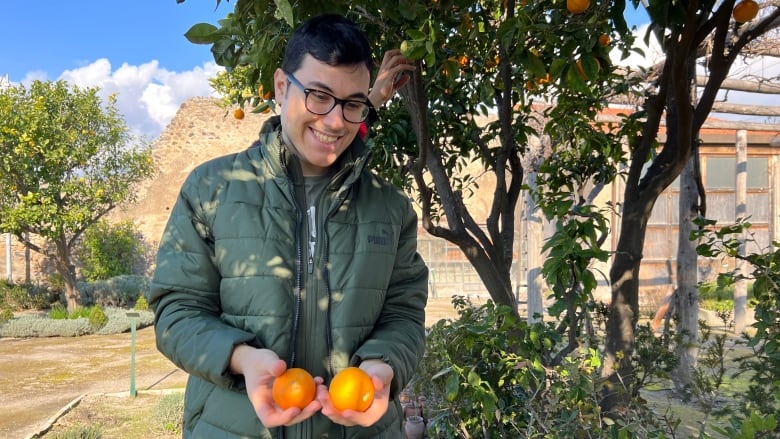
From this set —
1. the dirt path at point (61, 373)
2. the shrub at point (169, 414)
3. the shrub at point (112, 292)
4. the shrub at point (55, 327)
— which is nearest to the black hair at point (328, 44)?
the shrub at point (169, 414)

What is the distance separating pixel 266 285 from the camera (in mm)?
1103

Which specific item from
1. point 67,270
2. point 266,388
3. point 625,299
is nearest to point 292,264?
point 266,388

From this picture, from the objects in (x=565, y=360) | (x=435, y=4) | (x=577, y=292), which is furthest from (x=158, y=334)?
(x=577, y=292)

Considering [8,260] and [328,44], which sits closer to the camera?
[328,44]

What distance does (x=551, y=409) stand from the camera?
6.65ft

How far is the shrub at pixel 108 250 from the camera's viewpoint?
475 inches

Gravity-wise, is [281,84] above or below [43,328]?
above

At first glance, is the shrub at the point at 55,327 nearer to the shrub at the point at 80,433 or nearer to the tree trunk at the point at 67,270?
the tree trunk at the point at 67,270

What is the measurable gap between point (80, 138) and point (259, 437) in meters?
10.0

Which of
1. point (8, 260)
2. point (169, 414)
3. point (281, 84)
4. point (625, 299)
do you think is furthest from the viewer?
point (8, 260)

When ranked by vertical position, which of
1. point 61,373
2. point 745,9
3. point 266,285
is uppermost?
point 745,9

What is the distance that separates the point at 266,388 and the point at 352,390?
0.15 metres

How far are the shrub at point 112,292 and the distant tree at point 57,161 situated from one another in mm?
1105

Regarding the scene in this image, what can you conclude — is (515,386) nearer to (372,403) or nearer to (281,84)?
(372,403)
